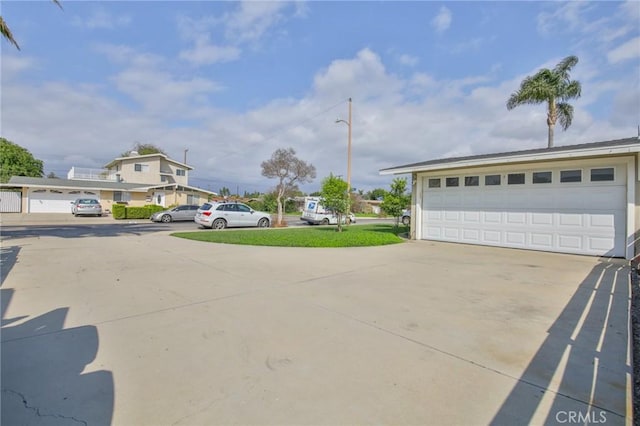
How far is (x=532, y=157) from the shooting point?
892 cm

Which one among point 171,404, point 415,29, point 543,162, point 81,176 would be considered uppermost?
point 415,29

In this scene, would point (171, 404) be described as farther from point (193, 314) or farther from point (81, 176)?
point (81, 176)

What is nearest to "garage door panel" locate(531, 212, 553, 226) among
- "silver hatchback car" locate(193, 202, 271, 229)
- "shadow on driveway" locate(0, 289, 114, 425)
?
"shadow on driveway" locate(0, 289, 114, 425)

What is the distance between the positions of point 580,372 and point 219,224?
1682 cm

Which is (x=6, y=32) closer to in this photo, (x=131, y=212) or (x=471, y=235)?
(x=471, y=235)

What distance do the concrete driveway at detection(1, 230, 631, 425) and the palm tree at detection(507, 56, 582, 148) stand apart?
17424 millimetres

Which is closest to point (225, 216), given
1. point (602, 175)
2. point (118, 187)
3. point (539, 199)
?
point (539, 199)

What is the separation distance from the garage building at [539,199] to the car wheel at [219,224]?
10562mm

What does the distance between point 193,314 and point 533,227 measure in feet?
33.2

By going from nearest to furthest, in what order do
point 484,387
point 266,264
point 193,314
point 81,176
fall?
point 484,387, point 193,314, point 266,264, point 81,176

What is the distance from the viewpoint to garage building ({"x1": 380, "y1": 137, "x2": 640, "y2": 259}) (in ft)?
26.7

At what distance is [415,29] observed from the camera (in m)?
12.0

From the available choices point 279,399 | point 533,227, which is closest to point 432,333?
point 279,399

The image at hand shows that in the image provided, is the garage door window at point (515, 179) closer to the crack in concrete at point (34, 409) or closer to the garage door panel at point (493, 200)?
the garage door panel at point (493, 200)
